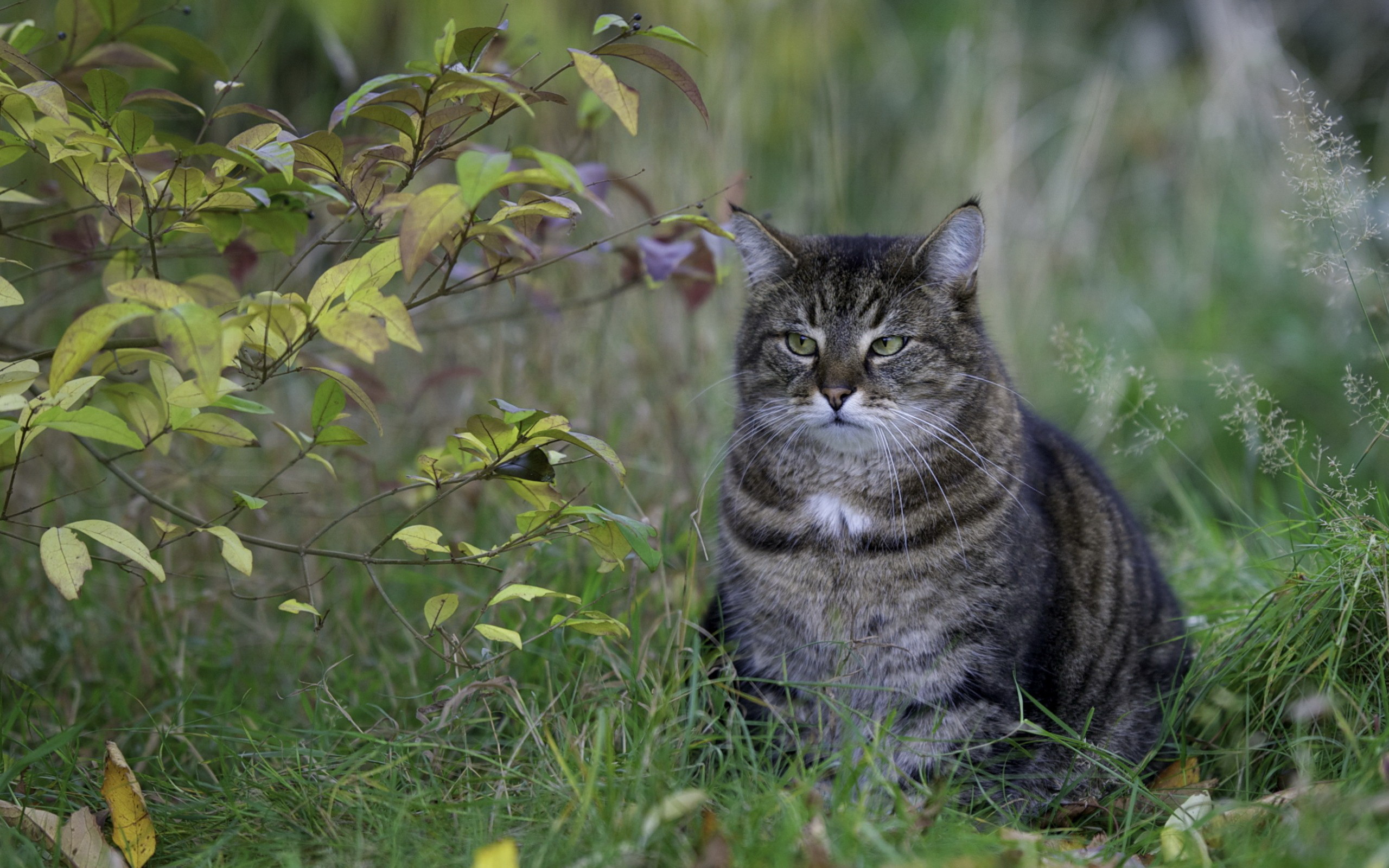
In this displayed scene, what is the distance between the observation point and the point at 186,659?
2367mm

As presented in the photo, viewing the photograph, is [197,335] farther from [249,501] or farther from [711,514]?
[711,514]

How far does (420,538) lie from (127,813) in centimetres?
59

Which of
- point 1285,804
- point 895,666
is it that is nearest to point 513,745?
point 895,666

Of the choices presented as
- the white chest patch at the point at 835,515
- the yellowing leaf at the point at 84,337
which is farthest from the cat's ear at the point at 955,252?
the yellowing leaf at the point at 84,337

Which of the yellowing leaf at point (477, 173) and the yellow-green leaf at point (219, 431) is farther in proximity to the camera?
the yellow-green leaf at point (219, 431)

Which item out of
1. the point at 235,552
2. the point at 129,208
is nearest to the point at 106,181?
the point at 129,208

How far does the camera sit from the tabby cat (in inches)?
79.7

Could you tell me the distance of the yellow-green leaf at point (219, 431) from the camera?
1.69m

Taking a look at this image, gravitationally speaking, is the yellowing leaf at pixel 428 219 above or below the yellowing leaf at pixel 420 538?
above

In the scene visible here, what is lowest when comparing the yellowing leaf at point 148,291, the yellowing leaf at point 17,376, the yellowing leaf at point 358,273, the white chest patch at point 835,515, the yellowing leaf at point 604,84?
the white chest patch at point 835,515

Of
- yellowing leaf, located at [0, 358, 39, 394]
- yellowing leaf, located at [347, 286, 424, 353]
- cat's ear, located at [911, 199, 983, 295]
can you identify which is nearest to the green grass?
cat's ear, located at [911, 199, 983, 295]

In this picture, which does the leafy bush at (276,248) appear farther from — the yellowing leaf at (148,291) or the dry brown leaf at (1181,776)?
the dry brown leaf at (1181,776)

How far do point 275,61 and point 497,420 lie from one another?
2.88m

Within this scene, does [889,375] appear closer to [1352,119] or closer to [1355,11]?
[1352,119]
